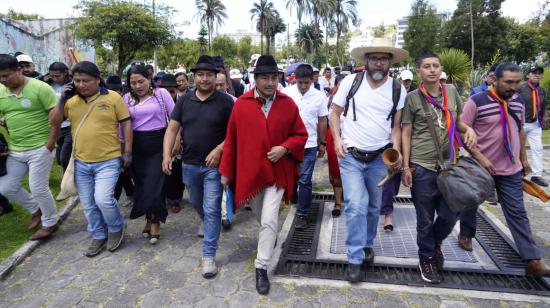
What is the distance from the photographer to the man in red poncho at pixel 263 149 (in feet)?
10.5

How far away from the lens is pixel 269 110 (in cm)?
329

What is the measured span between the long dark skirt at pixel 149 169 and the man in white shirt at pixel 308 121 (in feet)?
5.50

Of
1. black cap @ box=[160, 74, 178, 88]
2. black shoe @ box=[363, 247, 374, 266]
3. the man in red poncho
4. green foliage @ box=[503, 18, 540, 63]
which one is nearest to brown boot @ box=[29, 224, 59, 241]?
black cap @ box=[160, 74, 178, 88]

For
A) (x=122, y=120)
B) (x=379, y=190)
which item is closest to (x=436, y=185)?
(x=379, y=190)

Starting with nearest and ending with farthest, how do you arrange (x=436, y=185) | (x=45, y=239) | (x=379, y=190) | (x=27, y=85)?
(x=436, y=185) < (x=379, y=190) < (x=27, y=85) < (x=45, y=239)

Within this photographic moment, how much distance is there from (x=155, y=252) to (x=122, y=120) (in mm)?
1474

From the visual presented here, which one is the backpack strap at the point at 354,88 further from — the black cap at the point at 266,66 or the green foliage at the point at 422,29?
the green foliage at the point at 422,29

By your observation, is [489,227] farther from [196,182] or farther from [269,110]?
[196,182]

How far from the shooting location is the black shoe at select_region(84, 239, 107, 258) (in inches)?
155

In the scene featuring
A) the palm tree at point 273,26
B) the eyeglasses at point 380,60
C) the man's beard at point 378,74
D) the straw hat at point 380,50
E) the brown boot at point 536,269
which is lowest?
the brown boot at point 536,269

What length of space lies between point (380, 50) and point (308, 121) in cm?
144

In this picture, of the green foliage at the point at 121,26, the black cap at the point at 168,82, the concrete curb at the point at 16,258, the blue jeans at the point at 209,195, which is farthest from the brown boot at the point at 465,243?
the green foliage at the point at 121,26

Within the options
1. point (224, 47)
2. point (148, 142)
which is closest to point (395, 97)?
point (148, 142)

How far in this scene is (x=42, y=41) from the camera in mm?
19984
